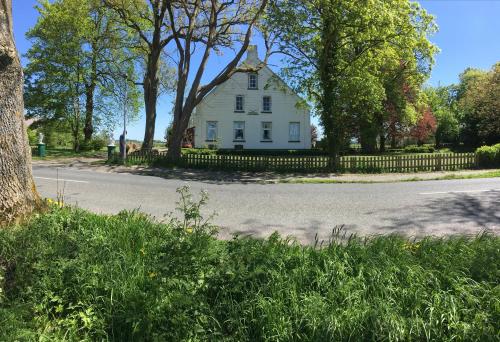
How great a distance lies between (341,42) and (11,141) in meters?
19.3

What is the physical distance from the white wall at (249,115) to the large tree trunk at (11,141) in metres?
36.5

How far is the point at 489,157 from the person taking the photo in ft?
73.8

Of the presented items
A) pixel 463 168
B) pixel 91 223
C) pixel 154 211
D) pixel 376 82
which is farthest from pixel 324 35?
pixel 91 223

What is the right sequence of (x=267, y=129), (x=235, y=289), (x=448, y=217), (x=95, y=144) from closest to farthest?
(x=235, y=289) < (x=448, y=217) < (x=95, y=144) < (x=267, y=129)

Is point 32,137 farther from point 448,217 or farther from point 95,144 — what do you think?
point 448,217

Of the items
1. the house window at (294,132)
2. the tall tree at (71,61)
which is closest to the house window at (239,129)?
the house window at (294,132)

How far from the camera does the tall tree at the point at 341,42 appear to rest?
65.9ft

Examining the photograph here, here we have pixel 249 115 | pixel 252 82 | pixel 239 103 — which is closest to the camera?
pixel 249 115

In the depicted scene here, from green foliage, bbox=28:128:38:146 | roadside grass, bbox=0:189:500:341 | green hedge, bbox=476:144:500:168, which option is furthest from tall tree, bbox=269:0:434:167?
green foliage, bbox=28:128:38:146

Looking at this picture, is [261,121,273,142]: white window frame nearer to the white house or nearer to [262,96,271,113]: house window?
the white house

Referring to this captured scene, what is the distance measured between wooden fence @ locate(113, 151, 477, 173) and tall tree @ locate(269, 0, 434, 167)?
39.5 inches

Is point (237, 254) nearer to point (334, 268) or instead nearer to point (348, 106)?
point (334, 268)

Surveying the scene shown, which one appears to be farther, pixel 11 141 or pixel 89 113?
pixel 89 113

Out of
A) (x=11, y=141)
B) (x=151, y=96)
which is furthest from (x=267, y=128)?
(x=11, y=141)
